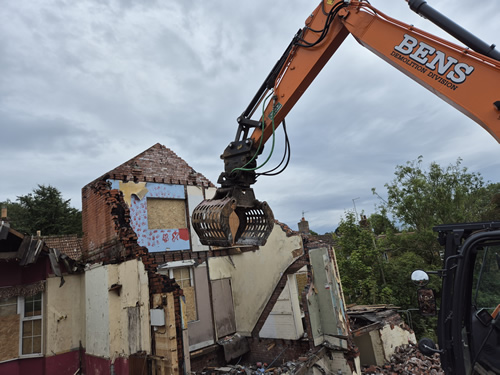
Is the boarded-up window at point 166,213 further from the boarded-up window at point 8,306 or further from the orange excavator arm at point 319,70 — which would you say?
the orange excavator arm at point 319,70

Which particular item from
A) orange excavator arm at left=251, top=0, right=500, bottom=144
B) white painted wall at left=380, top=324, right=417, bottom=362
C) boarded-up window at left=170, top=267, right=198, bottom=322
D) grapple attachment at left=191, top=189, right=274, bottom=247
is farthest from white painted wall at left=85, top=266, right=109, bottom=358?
white painted wall at left=380, top=324, right=417, bottom=362

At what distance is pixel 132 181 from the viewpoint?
10.4 m

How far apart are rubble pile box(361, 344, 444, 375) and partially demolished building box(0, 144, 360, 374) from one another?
5.64 ft

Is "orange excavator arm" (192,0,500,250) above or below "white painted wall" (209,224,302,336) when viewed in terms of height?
above

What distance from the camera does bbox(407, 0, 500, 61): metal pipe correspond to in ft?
10.1

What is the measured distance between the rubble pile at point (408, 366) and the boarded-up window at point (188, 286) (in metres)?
5.77

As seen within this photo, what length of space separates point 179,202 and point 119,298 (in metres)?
4.16

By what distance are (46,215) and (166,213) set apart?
1810 centimetres

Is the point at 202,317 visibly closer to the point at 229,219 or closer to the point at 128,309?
the point at 128,309

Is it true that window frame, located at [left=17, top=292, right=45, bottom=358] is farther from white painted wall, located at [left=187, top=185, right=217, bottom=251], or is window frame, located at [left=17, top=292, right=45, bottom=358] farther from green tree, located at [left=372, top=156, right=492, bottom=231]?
green tree, located at [left=372, top=156, right=492, bottom=231]

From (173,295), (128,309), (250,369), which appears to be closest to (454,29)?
(173,295)

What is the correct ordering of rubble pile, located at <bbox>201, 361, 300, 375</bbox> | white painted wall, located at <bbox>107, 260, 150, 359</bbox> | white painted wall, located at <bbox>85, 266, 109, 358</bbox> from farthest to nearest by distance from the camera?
rubble pile, located at <bbox>201, 361, 300, 375</bbox>, white painted wall, located at <bbox>85, 266, 109, 358</bbox>, white painted wall, located at <bbox>107, 260, 150, 359</bbox>

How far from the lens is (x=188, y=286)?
10.8 meters

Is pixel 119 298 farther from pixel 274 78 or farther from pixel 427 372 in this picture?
pixel 427 372
